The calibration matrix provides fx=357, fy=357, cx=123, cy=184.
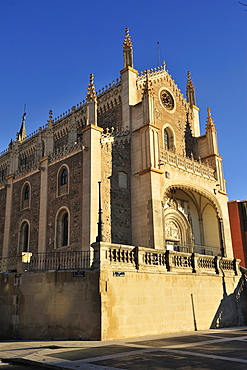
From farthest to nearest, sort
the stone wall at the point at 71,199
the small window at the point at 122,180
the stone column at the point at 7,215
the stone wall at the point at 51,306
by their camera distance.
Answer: the stone column at the point at 7,215, the small window at the point at 122,180, the stone wall at the point at 71,199, the stone wall at the point at 51,306

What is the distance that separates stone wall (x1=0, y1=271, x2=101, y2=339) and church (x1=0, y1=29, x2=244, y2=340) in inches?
1.8

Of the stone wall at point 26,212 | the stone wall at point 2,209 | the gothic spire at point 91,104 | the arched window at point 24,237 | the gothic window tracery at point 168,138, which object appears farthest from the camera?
the stone wall at point 2,209

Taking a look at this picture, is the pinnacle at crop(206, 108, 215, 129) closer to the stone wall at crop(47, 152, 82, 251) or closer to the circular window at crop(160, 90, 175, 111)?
the circular window at crop(160, 90, 175, 111)

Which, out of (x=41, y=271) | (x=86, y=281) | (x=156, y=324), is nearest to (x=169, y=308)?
(x=156, y=324)

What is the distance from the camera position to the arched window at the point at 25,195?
30.8 metres

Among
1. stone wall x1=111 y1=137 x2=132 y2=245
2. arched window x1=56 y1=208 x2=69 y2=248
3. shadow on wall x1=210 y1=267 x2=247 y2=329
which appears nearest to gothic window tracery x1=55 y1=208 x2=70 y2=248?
arched window x1=56 y1=208 x2=69 y2=248

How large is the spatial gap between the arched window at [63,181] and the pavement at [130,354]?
1321cm

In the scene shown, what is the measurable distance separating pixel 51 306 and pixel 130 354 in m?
5.88

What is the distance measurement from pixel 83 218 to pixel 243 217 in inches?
821

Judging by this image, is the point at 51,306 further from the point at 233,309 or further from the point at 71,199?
the point at 233,309

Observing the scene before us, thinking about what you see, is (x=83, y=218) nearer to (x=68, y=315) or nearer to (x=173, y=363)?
(x=68, y=315)

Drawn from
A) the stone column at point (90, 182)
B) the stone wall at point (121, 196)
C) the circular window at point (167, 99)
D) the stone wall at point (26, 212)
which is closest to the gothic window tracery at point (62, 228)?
the stone column at point (90, 182)

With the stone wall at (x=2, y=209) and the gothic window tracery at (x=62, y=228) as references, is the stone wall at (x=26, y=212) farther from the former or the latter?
the gothic window tracery at (x=62, y=228)

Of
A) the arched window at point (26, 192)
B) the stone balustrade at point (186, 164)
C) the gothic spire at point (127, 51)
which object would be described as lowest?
the arched window at point (26, 192)
